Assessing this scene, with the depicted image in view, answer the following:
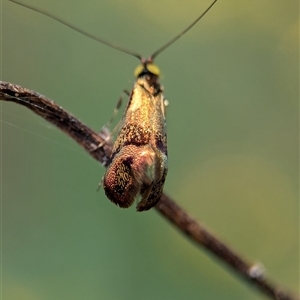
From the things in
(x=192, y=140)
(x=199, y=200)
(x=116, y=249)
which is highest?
(x=192, y=140)

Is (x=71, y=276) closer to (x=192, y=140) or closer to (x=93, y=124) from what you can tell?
(x=93, y=124)

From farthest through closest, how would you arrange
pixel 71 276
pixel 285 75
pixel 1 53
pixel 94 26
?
pixel 285 75 < pixel 94 26 < pixel 1 53 < pixel 71 276

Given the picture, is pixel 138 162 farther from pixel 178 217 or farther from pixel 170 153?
pixel 170 153

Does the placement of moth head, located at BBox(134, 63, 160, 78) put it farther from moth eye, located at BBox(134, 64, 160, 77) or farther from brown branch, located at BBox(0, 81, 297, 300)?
brown branch, located at BBox(0, 81, 297, 300)

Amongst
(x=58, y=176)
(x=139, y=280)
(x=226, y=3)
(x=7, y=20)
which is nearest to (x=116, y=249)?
(x=139, y=280)

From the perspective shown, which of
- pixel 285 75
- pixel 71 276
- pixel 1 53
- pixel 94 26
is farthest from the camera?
pixel 285 75

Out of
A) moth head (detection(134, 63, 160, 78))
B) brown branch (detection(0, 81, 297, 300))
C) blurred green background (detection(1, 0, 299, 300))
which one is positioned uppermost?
blurred green background (detection(1, 0, 299, 300))

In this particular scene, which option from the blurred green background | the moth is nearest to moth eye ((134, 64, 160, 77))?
the moth
